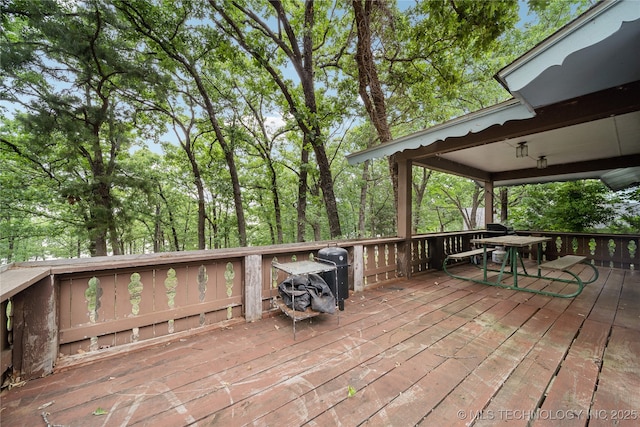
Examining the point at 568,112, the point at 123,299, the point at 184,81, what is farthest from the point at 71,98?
the point at 568,112

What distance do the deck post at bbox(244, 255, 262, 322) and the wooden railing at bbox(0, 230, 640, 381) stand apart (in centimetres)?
1

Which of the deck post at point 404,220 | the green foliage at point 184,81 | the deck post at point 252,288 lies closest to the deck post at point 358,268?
the deck post at point 404,220

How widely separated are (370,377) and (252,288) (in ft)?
5.02

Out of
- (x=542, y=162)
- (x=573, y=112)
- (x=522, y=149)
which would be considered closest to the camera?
(x=573, y=112)

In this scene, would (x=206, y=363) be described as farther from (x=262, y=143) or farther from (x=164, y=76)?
(x=262, y=143)

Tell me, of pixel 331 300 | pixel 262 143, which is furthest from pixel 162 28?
pixel 331 300

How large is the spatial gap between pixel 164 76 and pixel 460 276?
864 cm

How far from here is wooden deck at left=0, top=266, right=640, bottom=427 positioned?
1355 mm

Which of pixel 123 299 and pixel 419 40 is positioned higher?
pixel 419 40

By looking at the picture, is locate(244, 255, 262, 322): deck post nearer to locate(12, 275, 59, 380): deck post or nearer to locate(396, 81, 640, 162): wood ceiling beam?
locate(12, 275, 59, 380): deck post

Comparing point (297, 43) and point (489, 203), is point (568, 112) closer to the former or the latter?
point (489, 203)

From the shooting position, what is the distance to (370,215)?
13453 millimetres

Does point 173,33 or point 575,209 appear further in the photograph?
point 575,209

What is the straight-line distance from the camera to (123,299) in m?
2.10
